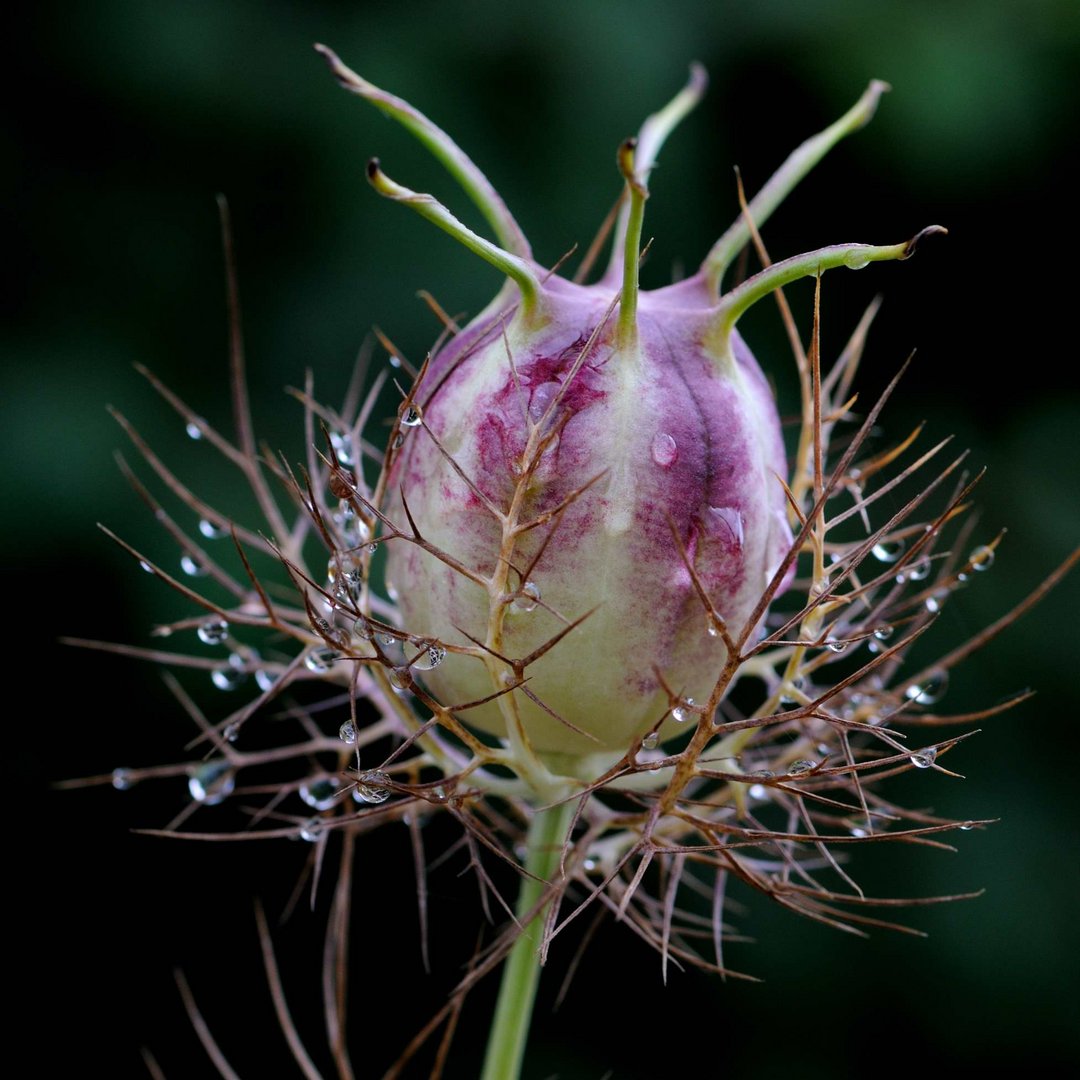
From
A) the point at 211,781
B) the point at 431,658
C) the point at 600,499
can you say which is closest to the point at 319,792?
the point at 211,781

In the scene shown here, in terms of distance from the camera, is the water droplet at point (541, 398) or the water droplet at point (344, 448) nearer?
the water droplet at point (541, 398)

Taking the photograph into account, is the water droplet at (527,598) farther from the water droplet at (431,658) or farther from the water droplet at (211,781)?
the water droplet at (211,781)

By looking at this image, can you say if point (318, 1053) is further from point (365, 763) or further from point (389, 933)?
point (365, 763)

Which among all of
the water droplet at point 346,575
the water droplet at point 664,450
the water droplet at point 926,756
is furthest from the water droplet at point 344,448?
the water droplet at point 926,756

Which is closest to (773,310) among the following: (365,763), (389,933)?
(365,763)

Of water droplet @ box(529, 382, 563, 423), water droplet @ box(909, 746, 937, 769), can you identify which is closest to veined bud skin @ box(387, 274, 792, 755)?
water droplet @ box(529, 382, 563, 423)

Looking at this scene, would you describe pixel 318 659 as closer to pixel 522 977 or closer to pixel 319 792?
pixel 319 792
